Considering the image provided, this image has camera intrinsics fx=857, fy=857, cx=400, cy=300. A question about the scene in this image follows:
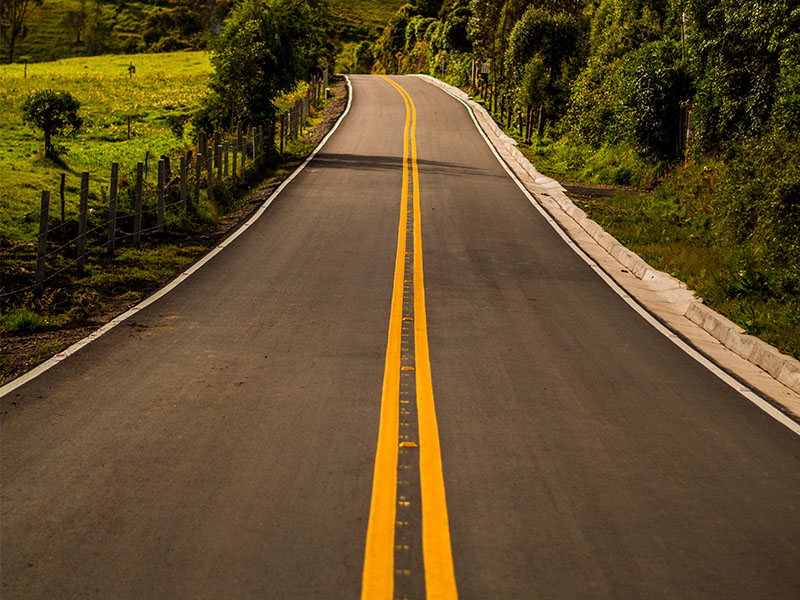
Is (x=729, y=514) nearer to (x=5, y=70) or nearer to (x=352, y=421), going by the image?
(x=352, y=421)

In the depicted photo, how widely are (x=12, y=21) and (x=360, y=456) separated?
129m

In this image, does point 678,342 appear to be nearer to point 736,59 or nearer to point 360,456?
point 360,456

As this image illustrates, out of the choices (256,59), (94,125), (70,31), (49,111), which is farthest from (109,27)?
(256,59)

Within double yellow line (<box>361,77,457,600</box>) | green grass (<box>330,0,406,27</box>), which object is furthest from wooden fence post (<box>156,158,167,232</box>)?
green grass (<box>330,0,406,27</box>)

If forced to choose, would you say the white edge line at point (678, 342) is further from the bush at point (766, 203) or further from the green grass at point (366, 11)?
the green grass at point (366, 11)

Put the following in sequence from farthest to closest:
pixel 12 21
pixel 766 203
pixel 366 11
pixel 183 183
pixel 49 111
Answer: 1. pixel 366 11
2. pixel 12 21
3. pixel 49 111
4. pixel 183 183
5. pixel 766 203

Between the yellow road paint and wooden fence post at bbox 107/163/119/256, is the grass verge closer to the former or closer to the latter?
the yellow road paint

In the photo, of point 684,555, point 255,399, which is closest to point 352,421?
point 255,399

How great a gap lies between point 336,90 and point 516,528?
57286mm

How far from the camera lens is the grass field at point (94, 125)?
20.7 meters

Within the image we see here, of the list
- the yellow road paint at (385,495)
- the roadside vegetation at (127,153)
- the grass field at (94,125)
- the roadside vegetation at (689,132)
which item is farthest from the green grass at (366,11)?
the yellow road paint at (385,495)

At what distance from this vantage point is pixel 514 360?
8.77 meters

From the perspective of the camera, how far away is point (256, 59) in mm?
28078

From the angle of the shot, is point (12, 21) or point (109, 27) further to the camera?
point (109, 27)
